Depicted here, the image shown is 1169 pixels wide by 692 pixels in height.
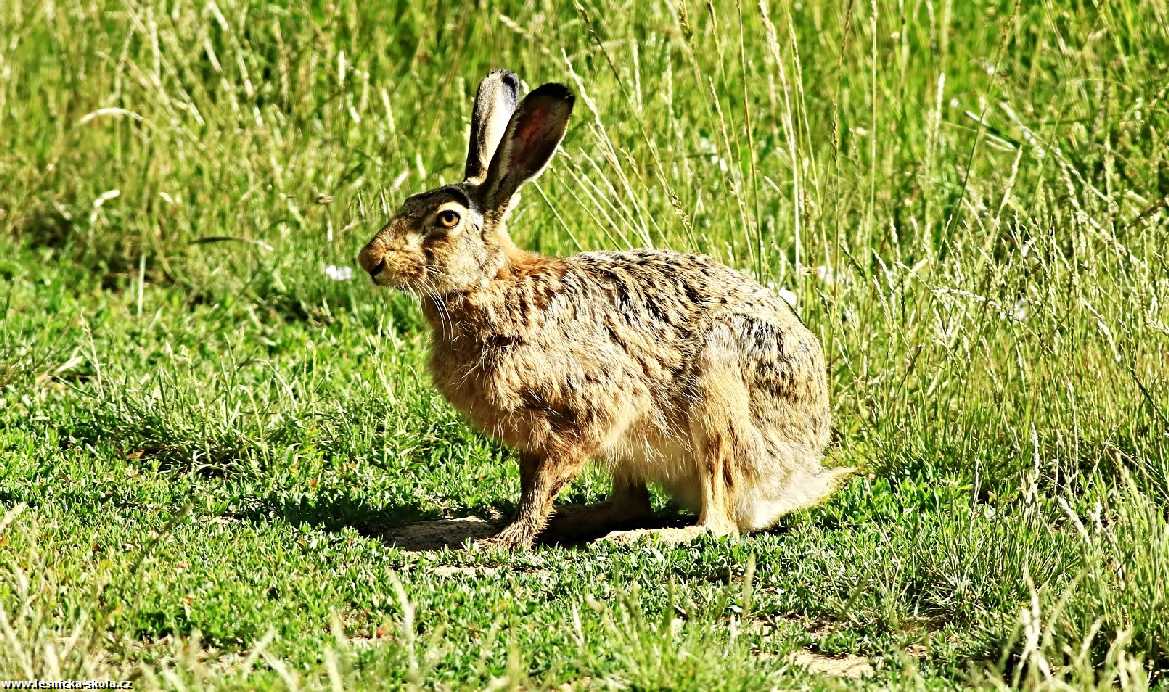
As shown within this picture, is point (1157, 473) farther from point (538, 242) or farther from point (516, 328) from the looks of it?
point (538, 242)

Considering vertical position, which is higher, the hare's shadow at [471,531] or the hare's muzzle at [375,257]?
the hare's muzzle at [375,257]

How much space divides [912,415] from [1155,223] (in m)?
1.30

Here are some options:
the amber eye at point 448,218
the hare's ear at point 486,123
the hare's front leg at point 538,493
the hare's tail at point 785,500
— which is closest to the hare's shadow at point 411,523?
the hare's front leg at point 538,493

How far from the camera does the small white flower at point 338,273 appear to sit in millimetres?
7203

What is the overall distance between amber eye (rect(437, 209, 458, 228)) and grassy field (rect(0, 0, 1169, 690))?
41.7 inches

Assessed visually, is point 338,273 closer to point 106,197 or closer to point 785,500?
point 106,197

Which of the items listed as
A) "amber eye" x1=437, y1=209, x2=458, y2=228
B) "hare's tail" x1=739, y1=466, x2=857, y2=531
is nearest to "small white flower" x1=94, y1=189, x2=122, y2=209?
"amber eye" x1=437, y1=209, x2=458, y2=228

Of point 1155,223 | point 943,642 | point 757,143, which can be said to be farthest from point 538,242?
point 943,642

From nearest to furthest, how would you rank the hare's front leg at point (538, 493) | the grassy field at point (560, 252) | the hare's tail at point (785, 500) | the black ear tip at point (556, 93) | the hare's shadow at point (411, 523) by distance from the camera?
the grassy field at point (560, 252)
the black ear tip at point (556, 93)
the hare's front leg at point (538, 493)
the hare's shadow at point (411, 523)
the hare's tail at point (785, 500)

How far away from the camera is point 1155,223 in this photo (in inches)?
245

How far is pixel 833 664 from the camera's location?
14.3 ft

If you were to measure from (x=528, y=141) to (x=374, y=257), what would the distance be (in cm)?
63

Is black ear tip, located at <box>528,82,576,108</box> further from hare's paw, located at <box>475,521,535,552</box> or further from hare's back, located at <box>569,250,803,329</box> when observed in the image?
hare's paw, located at <box>475,521,535,552</box>

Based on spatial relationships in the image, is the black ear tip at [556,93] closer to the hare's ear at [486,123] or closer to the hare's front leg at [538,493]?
the hare's ear at [486,123]
